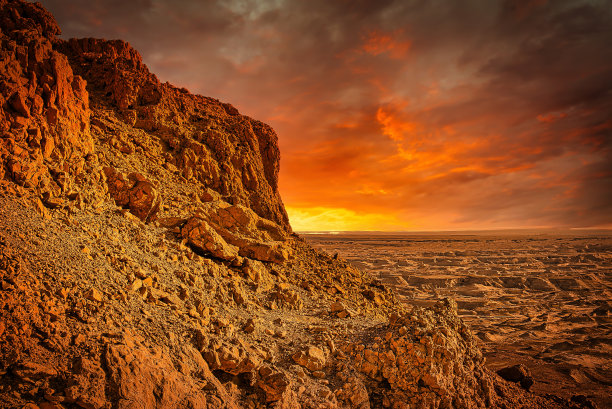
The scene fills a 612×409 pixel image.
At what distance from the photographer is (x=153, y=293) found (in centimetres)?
623

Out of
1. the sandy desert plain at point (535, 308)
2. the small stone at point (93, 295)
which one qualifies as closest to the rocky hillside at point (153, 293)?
the small stone at point (93, 295)

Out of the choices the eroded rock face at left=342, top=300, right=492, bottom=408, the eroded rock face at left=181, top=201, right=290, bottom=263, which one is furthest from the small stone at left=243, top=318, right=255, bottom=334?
the eroded rock face at left=181, top=201, right=290, bottom=263

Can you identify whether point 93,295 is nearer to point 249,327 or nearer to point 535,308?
point 249,327

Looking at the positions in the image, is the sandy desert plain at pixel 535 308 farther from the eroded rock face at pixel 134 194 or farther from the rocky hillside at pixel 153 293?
the eroded rock face at pixel 134 194

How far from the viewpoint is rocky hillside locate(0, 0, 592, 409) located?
4316 millimetres

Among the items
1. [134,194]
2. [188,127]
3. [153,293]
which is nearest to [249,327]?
[153,293]

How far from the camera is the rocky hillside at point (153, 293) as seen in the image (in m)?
4.32

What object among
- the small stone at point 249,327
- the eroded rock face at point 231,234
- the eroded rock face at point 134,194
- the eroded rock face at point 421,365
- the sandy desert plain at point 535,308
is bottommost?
the sandy desert plain at point 535,308

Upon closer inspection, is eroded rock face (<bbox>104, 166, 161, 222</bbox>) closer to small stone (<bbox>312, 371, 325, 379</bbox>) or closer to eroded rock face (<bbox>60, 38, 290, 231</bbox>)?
eroded rock face (<bbox>60, 38, 290, 231</bbox>)

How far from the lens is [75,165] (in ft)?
25.5

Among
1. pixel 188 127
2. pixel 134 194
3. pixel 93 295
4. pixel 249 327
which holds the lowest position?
pixel 249 327

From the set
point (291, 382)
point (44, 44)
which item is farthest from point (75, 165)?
point (291, 382)

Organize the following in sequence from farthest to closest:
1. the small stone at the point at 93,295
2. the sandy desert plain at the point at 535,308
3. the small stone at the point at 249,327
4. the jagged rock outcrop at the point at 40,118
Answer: the sandy desert plain at the point at 535,308, the small stone at the point at 249,327, the jagged rock outcrop at the point at 40,118, the small stone at the point at 93,295

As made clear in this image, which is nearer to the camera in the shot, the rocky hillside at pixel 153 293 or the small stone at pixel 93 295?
the rocky hillside at pixel 153 293
